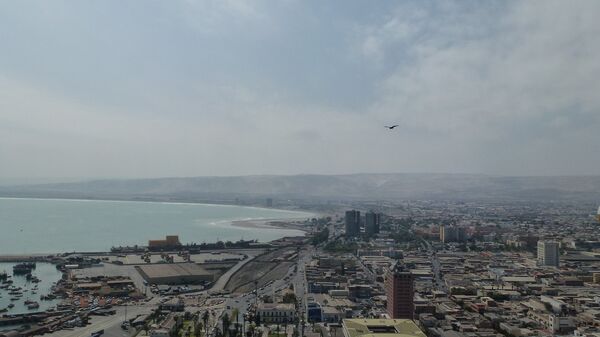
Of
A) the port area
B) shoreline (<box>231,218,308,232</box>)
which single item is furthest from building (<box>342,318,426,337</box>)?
shoreline (<box>231,218,308,232</box>)

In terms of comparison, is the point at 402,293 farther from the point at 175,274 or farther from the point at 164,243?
the point at 164,243

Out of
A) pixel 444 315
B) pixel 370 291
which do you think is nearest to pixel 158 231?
pixel 370 291

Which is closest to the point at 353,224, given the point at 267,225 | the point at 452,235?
the point at 452,235

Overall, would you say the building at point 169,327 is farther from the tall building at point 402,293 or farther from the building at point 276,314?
the tall building at point 402,293

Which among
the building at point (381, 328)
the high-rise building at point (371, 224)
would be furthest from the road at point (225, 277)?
the high-rise building at point (371, 224)

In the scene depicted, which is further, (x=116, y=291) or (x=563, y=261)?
(x=563, y=261)

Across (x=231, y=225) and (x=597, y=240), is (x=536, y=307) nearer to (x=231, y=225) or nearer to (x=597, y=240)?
(x=597, y=240)

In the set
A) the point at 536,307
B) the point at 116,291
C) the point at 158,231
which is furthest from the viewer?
the point at 158,231

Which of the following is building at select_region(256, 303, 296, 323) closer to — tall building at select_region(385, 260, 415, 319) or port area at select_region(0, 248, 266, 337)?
port area at select_region(0, 248, 266, 337)
